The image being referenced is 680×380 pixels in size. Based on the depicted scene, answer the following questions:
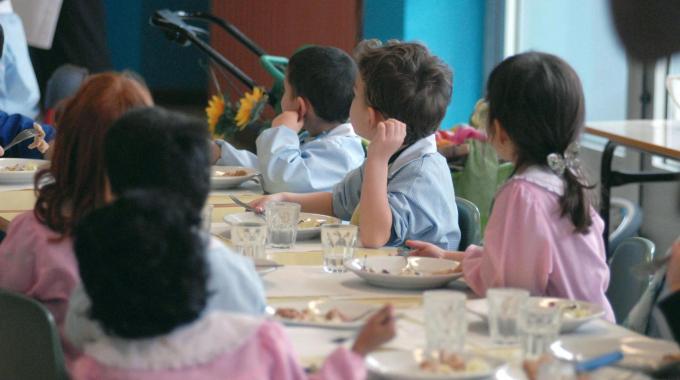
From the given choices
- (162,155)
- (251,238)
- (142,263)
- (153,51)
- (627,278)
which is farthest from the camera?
(153,51)

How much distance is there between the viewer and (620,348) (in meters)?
1.39

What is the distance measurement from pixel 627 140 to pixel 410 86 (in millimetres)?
1506

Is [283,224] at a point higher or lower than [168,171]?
lower

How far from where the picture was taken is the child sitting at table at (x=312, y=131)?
3.02 m

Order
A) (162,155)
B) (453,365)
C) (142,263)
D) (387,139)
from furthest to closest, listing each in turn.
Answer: (387,139) < (162,155) < (453,365) < (142,263)

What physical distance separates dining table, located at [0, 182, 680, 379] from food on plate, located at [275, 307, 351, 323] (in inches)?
0.8

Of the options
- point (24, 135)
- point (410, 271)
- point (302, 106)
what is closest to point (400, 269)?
point (410, 271)

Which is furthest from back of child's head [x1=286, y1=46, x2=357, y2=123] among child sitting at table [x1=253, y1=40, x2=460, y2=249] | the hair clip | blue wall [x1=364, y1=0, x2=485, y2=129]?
blue wall [x1=364, y1=0, x2=485, y2=129]

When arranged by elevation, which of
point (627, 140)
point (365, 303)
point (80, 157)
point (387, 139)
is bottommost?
point (627, 140)

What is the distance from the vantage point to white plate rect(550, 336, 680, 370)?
1.33 m

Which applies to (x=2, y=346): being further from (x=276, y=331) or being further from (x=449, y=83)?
(x=449, y=83)

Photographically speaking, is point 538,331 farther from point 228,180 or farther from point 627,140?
point 627,140

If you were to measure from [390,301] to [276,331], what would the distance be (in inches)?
22.9

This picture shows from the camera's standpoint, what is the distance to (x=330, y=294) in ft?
5.85
